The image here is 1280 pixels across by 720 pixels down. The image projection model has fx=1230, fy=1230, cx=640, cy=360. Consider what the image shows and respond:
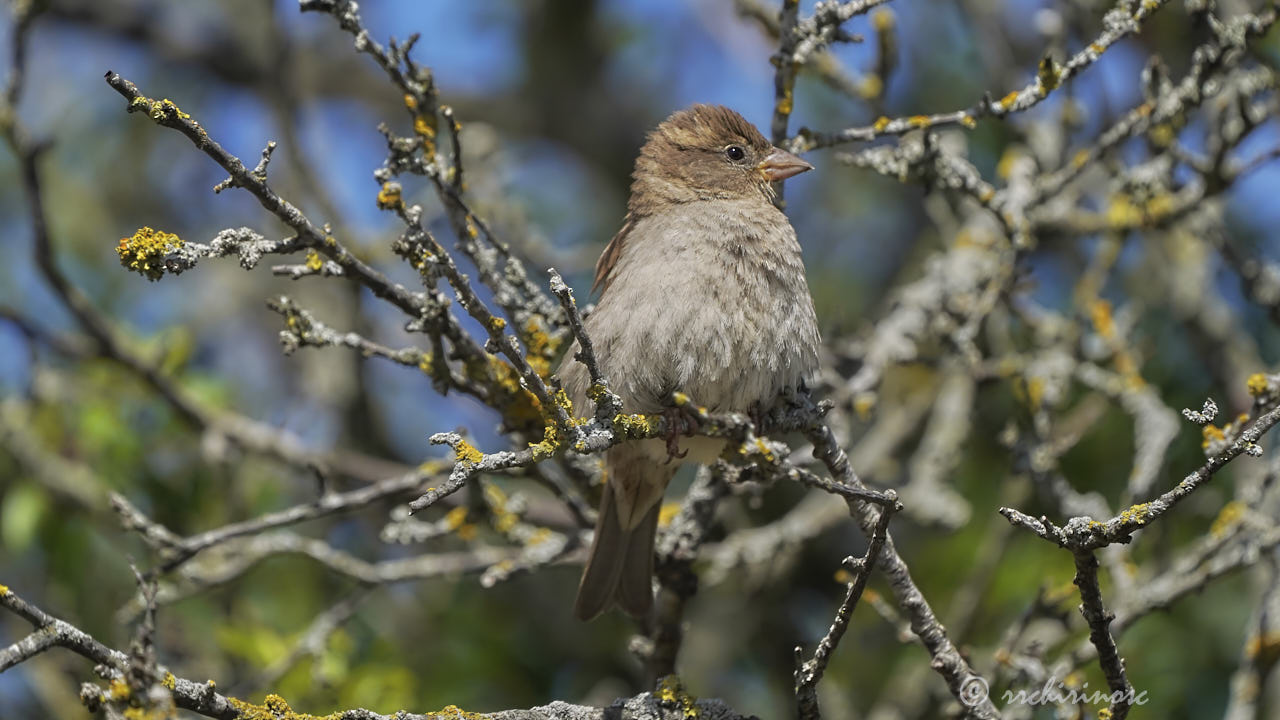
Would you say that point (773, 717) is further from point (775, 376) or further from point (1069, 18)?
point (1069, 18)

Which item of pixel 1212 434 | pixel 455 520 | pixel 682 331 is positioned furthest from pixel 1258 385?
pixel 455 520

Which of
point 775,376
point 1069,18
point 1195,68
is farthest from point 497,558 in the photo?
point 1069,18

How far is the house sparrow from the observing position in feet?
11.6

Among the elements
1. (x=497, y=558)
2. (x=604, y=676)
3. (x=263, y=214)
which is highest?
(x=263, y=214)

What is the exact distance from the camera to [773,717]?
17.7ft

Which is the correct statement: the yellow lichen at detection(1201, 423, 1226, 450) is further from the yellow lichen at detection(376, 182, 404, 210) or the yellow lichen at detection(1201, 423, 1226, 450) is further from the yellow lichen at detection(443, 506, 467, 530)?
the yellow lichen at detection(443, 506, 467, 530)

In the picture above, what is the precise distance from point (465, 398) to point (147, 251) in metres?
2.16

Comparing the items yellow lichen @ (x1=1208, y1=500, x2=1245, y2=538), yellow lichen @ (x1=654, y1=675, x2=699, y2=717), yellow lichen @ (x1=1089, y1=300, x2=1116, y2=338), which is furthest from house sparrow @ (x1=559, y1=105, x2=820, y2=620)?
yellow lichen @ (x1=1089, y1=300, x2=1116, y2=338)

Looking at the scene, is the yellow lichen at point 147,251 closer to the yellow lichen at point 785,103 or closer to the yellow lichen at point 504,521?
the yellow lichen at point 504,521

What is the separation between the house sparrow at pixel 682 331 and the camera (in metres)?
3.54

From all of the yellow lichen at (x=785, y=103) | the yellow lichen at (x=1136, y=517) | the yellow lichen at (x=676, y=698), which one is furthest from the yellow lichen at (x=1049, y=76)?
the yellow lichen at (x=676, y=698)

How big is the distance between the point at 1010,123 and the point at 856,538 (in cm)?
213

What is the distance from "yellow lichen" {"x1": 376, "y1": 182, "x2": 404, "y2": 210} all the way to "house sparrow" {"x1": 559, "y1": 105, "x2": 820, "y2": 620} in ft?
2.82

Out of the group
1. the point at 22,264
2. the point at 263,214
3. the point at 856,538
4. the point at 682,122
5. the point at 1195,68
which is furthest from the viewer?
the point at 263,214
